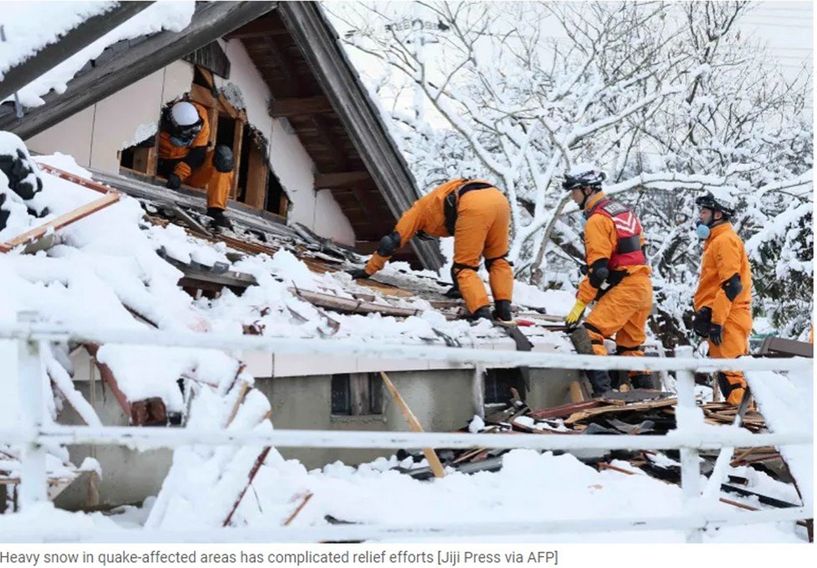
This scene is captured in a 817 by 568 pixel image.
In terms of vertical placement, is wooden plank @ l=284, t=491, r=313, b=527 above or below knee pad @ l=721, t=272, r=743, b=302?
below

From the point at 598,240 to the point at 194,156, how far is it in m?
3.76

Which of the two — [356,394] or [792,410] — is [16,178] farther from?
[792,410]

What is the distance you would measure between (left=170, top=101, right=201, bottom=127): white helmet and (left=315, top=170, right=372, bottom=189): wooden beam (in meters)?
2.30

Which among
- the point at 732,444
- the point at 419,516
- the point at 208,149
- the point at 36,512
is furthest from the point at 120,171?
the point at 732,444

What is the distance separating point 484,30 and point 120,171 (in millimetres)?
11871

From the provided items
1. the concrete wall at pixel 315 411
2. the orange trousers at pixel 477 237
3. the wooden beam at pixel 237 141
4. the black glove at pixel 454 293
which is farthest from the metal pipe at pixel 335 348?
the wooden beam at pixel 237 141

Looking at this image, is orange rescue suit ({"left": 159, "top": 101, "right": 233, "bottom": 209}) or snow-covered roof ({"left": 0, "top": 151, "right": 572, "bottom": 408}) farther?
orange rescue suit ({"left": 159, "top": 101, "right": 233, "bottom": 209})

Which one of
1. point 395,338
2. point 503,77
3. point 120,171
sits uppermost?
point 503,77

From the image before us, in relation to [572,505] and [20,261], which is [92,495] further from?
[572,505]

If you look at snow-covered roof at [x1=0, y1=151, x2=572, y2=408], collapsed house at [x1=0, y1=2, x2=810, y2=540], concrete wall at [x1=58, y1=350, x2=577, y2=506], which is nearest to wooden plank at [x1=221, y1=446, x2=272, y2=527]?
collapsed house at [x1=0, y1=2, x2=810, y2=540]

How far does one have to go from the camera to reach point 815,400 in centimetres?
418

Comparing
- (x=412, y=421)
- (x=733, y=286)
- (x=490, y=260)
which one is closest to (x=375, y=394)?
(x=412, y=421)

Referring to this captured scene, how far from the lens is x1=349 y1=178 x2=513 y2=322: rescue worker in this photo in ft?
26.8

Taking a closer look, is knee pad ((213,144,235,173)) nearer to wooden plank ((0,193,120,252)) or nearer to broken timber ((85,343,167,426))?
wooden plank ((0,193,120,252))
